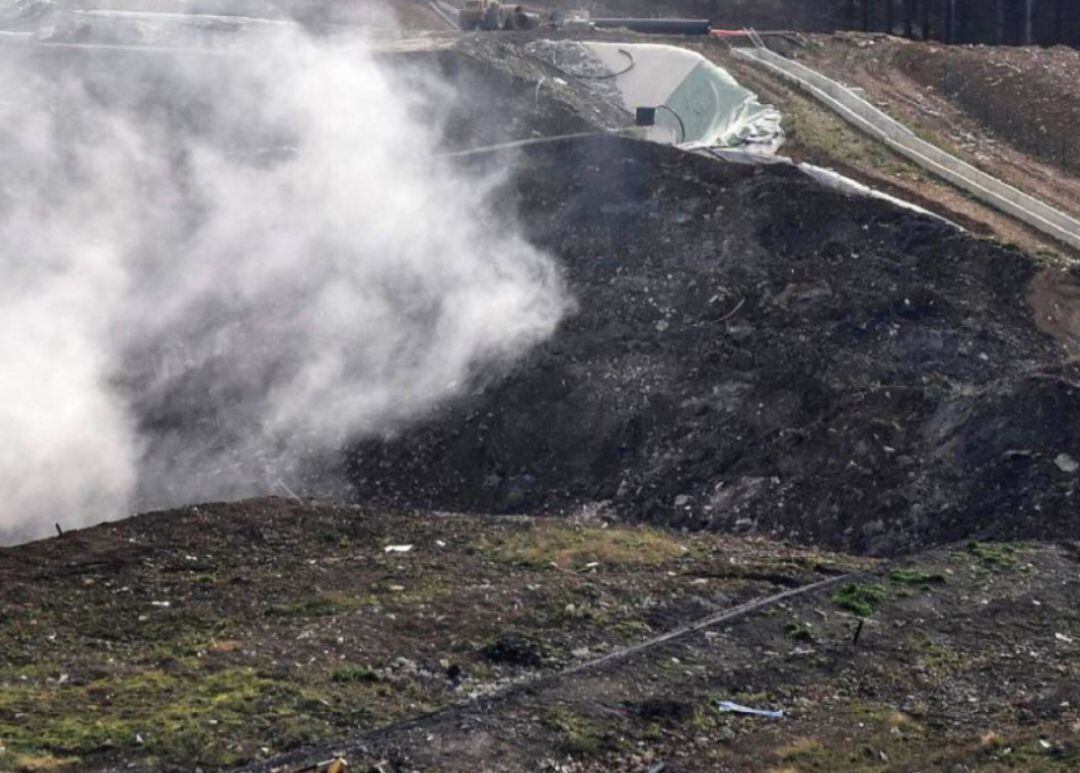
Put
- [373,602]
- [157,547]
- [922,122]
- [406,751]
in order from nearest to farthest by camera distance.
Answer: [406,751]
[373,602]
[157,547]
[922,122]

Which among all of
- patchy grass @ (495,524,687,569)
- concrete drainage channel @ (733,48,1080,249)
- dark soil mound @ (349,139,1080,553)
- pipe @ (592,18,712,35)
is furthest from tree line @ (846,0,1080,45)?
patchy grass @ (495,524,687,569)

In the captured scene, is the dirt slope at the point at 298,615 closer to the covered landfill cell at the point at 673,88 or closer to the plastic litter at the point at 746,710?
the plastic litter at the point at 746,710

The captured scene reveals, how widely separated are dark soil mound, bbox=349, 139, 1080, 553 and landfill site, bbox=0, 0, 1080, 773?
57mm

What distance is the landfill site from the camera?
1584 cm

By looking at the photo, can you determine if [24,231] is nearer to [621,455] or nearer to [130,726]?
[621,455]

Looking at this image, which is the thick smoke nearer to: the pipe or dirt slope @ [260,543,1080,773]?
the pipe

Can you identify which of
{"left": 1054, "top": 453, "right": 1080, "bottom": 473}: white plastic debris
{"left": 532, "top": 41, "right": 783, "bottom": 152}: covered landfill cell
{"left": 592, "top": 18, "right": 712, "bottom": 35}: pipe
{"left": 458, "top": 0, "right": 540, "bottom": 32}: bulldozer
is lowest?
{"left": 1054, "top": 453, "right": 1080, "bottom": 473}: white plastic debris

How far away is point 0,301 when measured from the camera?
26.0 meters

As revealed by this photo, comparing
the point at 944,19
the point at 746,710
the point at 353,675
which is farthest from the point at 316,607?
the point at 944,19

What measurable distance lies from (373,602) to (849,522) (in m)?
6.25

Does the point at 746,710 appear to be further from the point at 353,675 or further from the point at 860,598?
the point at 353,675

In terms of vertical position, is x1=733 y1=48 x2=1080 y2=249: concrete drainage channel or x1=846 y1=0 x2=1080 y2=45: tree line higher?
x1=846 y1=0 x2=1080 y2=45: tree line

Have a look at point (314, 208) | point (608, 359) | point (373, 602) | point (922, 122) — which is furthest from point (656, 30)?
point (373, 602)

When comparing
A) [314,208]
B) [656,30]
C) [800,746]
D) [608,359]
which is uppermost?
[656,30]
